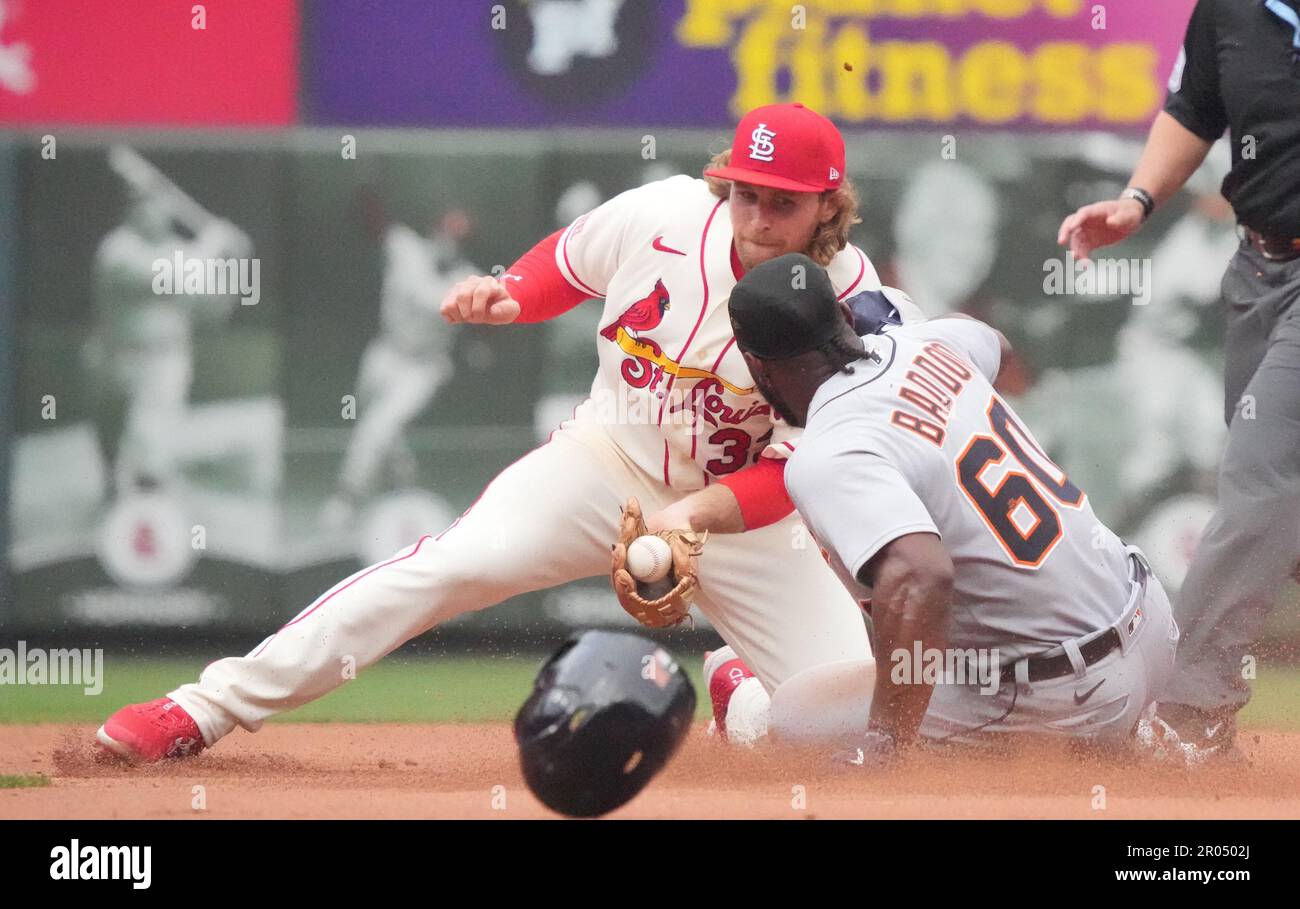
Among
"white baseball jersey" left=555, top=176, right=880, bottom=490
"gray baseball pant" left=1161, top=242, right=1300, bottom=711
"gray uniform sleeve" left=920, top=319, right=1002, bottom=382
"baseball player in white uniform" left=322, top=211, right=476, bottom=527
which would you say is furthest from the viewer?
"baseball player in white uniform" left=322, top=211, right=476, bottom=527

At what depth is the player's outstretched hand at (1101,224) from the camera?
4.26 m

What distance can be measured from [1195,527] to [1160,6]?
245 cm

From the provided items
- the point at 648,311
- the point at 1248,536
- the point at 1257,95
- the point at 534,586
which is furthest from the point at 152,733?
the point at 1257,95

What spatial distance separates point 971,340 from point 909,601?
2.90ft

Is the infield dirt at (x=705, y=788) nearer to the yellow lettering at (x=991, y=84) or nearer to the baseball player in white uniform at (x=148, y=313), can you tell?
the baseball player in white uniform at (x=148, y=313)

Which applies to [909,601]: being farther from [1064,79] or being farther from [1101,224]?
[1064,79]

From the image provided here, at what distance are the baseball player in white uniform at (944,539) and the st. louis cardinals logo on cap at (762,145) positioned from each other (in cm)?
58

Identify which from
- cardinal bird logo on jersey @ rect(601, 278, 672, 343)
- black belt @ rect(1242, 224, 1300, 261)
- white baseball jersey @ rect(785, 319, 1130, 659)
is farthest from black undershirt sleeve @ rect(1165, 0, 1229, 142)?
cardinal bird logo on jersey @ rect(601, 278, 672, 343)

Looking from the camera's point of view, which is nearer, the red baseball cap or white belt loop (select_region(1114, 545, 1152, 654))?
white belt loop (select_region(1114, 545, 1152, 654))

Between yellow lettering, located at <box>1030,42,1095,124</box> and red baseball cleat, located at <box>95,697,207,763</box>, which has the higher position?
yellow lettering, located at <box>1030,42,1095,124</box>

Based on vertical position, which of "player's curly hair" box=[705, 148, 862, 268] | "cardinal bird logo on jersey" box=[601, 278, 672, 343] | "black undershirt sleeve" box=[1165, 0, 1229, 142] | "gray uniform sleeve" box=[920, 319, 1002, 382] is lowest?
"gray uniform sleeve" box=[920, 319, 1002, 382]

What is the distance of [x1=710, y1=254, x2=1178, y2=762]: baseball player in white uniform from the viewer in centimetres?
314

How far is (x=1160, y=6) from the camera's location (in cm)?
781

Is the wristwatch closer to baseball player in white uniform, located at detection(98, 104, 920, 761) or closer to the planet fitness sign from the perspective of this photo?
baseball player in white uniform, located at detection(98, 104, 920, 761)
